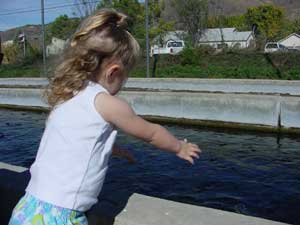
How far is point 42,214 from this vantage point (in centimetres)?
215

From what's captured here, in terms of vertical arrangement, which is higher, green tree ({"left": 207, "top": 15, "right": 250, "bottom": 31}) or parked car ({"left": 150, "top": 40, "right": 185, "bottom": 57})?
green tree ({"left": 207, "top": 15, "right": 250, "bottom": 31})

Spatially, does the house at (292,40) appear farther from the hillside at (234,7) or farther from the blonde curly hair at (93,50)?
the blonde curly hair at (93,50)

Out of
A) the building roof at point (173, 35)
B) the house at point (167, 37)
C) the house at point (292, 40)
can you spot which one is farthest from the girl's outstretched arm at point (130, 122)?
the house at point (292, 40)

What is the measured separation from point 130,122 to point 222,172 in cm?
617

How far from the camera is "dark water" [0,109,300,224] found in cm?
660

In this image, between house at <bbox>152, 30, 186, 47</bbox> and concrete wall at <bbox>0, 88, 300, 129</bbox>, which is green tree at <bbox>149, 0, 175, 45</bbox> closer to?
house at <bbox>152, 30, 186, 47</bbox>

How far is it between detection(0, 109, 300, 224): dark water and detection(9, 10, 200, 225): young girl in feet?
10.3

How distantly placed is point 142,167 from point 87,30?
6.30 metres

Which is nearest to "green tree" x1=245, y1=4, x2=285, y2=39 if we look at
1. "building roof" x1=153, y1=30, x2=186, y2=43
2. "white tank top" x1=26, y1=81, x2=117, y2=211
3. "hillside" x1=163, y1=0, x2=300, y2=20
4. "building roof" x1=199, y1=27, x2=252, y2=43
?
"hillside" x1=163, y1=0, x2=300, y2=20

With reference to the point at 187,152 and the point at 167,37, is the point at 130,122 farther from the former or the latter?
the point at 167,37

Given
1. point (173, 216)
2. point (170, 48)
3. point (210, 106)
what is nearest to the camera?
point (173, 216)

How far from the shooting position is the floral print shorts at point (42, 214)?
7.02 feet

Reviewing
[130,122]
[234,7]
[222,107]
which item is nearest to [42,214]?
[130,122]

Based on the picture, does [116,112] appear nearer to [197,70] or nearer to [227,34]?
[197,70]
